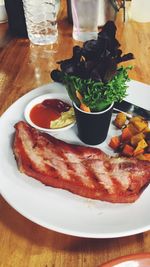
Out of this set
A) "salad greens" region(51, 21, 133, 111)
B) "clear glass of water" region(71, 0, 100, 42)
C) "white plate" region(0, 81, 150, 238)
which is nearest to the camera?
"white plate" region(0, 81, 150, 238)

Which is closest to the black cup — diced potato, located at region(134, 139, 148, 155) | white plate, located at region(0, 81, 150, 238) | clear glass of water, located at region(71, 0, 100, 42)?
diced potato, located at region(134, 139, 148, 155)

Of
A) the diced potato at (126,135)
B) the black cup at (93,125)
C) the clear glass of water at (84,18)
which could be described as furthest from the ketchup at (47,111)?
the clear glass of water at (84,18)

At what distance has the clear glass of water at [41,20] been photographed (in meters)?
1.67

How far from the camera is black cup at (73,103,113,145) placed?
1053 mm

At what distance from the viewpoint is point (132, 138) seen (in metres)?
1.04

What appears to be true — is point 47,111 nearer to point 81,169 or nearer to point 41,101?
point 41,101

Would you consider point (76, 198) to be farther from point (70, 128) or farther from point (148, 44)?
point (148, 44)

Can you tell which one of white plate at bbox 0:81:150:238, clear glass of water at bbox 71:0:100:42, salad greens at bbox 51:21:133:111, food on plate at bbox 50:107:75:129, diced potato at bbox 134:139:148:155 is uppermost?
salad greens at bbox 51:21:133:111

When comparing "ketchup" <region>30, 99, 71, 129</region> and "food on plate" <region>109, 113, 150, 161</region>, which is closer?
"food on plate" <region>109, 113, 150, 161</region>

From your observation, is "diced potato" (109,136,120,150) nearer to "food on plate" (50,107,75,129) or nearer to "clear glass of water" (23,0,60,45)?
"food on plate" (50,107,75,129)

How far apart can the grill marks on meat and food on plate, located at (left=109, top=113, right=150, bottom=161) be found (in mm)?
59

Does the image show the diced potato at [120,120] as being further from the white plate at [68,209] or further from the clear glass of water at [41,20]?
the clear glass of water at [41,20]

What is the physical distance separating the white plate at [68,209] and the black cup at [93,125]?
24 cm

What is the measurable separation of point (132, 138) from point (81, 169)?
20cm
